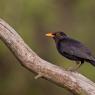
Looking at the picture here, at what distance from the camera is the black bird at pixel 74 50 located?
12.2 m

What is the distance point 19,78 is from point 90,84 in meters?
9.06

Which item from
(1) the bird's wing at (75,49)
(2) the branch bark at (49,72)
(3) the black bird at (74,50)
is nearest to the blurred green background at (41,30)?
(3) the black bird at (74,50)

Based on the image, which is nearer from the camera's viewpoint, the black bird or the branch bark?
the branch bark

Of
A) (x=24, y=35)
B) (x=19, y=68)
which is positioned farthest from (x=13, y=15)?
(x=19, y=68)

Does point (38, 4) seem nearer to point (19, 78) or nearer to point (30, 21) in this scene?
point (30, 21)

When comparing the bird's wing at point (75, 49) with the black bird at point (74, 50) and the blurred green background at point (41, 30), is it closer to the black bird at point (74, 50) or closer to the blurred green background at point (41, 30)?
the black bird at point (74, 50)

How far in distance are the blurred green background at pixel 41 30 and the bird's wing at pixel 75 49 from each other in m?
6.52

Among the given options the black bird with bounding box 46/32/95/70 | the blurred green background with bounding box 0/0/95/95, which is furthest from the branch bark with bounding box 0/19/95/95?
the blurred green background with bounding box 0/0/95/95

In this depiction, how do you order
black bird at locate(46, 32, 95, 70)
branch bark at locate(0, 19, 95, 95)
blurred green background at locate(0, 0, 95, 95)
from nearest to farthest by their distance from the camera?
branch bark at locate(0, 19, 95, 95) → black bird at locate(46, 32, 95, 70) → blurred green background at locate(0, 0, 95, 95)

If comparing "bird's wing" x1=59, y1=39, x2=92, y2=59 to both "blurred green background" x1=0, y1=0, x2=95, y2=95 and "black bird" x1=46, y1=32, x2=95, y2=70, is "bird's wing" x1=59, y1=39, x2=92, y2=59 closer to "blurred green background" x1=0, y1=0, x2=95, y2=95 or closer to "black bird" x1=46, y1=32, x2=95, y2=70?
Answer: "black bird" x1=46, y1=32, x2=95, y2=70

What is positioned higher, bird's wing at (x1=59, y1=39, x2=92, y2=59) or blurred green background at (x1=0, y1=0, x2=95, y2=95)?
bird's wing at (x1=59, y1=39, x2=92, y2=59)

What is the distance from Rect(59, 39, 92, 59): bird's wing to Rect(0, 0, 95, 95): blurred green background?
21.4ft

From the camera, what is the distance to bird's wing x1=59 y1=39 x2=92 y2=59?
12219 millimetres

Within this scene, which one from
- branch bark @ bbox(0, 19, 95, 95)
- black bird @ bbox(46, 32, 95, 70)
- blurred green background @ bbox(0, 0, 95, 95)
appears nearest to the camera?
branch bark @ bbox(0, 19, 95, 95)
